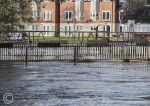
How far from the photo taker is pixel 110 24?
11194 centimetres

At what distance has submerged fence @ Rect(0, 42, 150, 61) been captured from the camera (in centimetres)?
3784

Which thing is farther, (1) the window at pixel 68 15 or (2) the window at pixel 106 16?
(1) the window at pixel 68 15

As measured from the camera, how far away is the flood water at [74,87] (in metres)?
16.3

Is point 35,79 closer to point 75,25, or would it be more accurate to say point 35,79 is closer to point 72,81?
point 72,81

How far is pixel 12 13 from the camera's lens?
36562 mm

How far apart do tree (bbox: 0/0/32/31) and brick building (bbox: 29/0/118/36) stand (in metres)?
73.1

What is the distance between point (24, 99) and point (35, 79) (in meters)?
6.73

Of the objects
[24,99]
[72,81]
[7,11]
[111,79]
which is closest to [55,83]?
[72,81]

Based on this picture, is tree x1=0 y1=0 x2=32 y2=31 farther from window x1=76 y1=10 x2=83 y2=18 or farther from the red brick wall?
window x1=76 y1=10 x2=83 y2=18

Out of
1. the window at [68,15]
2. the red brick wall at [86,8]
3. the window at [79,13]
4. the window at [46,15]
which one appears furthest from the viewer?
the window at [46,15]

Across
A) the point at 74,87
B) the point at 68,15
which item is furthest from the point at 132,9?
the point at 74,87

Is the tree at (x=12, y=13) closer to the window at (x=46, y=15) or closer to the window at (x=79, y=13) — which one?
the window at (x=79, y=13)

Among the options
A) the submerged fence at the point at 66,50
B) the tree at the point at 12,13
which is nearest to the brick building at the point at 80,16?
the submerged fence at the point at 66,50

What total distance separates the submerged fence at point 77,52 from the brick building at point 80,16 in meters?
70.9
